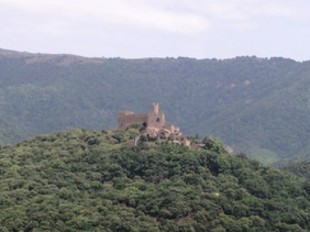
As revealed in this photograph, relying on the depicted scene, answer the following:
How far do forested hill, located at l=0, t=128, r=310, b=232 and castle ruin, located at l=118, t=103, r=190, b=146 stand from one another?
1.74 metres

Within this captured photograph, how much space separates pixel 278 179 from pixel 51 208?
22812mm

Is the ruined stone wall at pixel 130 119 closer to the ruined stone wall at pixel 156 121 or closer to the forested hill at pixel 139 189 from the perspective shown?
the ruined stone wall at pixel 156 121

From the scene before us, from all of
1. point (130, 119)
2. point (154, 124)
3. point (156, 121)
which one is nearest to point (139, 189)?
point (154, 124)

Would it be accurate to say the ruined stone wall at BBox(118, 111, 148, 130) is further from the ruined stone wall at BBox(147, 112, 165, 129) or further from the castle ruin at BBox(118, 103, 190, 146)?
the ruined stone wall at BBox(147, 112, 165, 129)

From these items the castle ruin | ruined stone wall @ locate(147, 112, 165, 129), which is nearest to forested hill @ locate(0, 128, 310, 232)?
the castle ruin

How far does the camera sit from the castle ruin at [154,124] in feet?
295

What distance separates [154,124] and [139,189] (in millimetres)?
13601

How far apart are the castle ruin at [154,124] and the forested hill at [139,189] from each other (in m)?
1.74

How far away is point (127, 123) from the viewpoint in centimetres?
9444

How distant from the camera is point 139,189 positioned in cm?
7950

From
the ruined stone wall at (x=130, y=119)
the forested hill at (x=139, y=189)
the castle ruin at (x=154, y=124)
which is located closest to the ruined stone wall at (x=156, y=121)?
the castle ruin at (x=154, y=124)

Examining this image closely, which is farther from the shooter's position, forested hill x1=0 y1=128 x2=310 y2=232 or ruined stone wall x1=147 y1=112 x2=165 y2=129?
ruined stone wall x1=147 y1=112 x2=165 y2=129

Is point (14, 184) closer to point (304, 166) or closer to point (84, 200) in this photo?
point (84, 200)

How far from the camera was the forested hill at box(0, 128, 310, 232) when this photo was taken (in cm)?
7244
